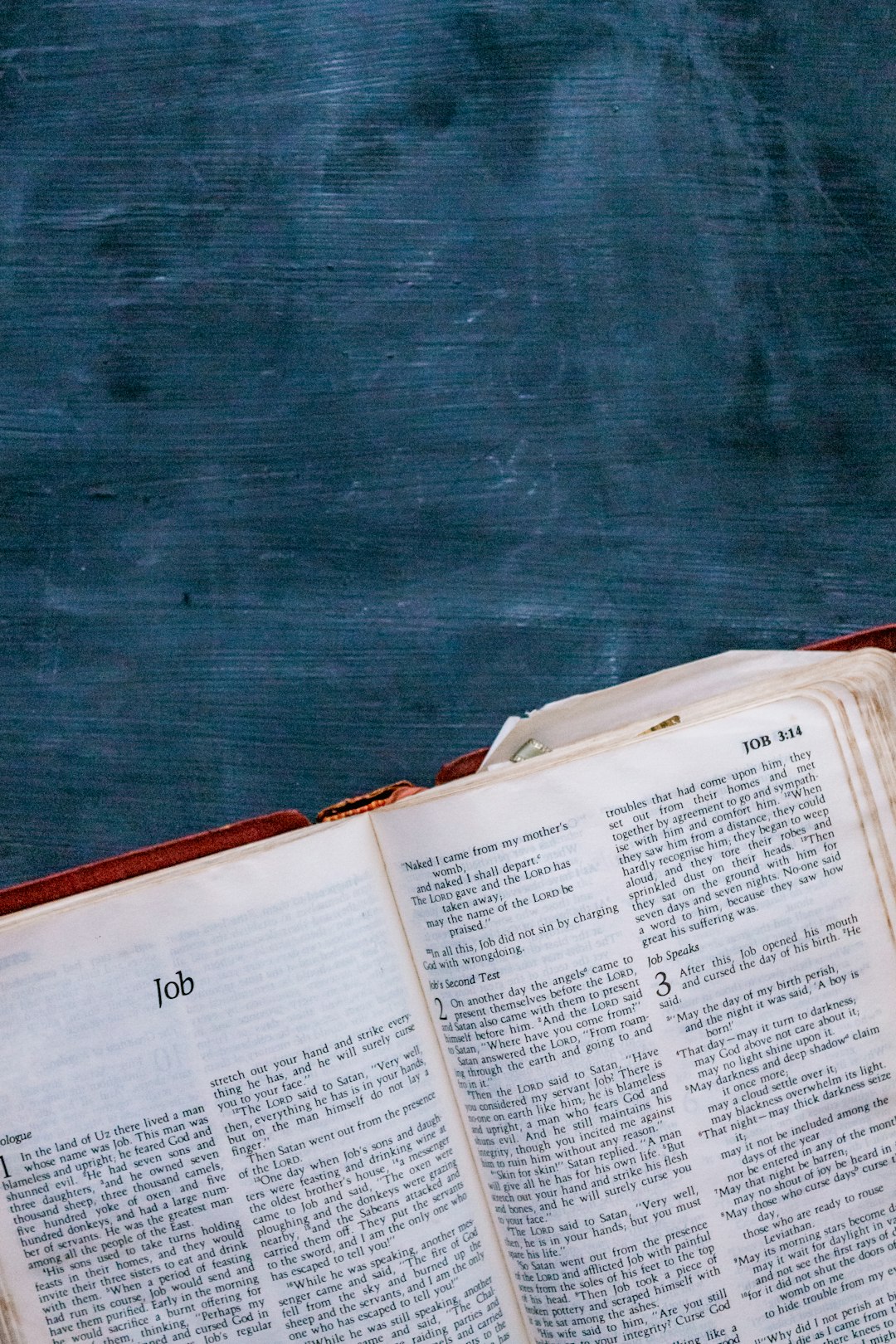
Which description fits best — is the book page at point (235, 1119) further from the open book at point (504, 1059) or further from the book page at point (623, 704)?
the book page at point (623, 704)

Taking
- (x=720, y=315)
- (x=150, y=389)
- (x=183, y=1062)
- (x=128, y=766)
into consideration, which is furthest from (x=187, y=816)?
(x=720, y=315)

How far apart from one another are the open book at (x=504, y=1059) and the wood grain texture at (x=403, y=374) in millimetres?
100

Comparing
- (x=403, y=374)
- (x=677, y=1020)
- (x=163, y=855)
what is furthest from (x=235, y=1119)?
(x=403, y=374)

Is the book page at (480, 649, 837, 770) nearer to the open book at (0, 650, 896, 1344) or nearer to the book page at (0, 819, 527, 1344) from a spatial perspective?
the open book at (0, 650, 896, 1344)

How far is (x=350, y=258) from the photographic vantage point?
0.76m

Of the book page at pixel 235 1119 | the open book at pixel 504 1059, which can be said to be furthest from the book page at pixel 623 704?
the book page at pixel 235 1119

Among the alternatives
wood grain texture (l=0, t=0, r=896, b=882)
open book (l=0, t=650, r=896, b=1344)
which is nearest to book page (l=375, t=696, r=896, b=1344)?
open book (l=0, t=650, r=896, b=1344)

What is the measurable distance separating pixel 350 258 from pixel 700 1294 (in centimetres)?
71

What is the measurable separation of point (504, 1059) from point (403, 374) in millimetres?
451

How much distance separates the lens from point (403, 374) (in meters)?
0.76

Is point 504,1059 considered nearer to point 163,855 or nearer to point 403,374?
point 163,855

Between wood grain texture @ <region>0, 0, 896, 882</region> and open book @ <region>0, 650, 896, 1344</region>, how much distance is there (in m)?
0.10

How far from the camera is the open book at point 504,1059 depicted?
0.68 metres

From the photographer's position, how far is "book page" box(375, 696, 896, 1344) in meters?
0.68
